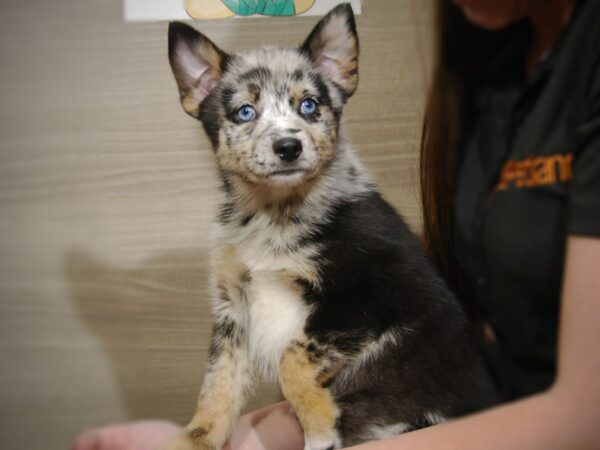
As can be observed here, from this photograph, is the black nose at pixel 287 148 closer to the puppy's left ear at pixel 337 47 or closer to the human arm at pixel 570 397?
the puppy's left ear at pixel 337 47

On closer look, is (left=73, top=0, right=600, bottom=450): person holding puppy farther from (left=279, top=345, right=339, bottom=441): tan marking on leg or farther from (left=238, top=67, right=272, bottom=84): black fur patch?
(left=238, top=67, right=272, bottom=84): black fur patch

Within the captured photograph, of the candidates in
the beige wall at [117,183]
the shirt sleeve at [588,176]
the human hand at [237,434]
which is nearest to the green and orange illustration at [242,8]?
the beige wall at [117,183]

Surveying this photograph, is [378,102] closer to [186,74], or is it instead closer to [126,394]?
[186,74]

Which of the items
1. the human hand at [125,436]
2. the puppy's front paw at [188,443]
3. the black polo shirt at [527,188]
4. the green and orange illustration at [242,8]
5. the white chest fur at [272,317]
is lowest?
the human hand at [125,436]

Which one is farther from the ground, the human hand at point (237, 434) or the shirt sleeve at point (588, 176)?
the shirt sleeve at point (588, 176)

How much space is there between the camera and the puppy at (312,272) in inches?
30.6

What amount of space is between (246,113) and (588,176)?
485 millimetres

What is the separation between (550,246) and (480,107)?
0.79 feet

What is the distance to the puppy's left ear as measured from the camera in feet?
2.75

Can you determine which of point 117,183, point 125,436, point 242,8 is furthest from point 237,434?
point 242,8

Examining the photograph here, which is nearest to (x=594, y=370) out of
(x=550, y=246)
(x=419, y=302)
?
(x=550, y=246)

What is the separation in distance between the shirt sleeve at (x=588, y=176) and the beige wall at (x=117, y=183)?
0.29 metres

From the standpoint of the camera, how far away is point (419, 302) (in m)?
0.81

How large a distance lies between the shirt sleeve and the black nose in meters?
0.35
